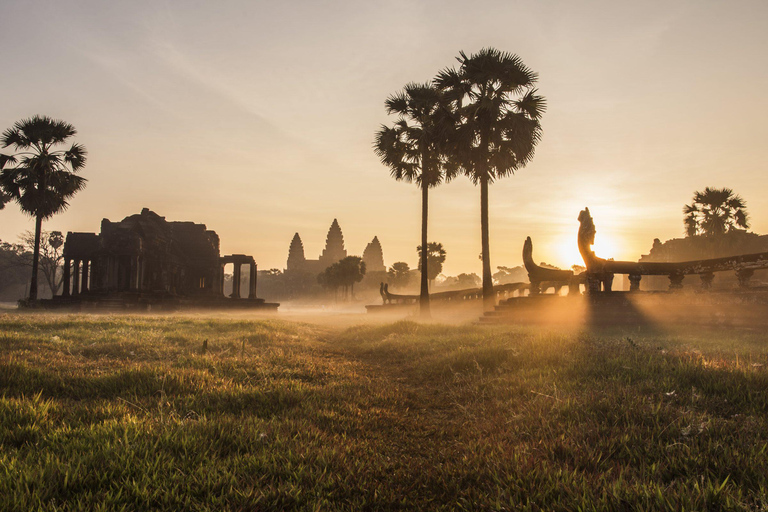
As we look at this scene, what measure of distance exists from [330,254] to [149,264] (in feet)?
308

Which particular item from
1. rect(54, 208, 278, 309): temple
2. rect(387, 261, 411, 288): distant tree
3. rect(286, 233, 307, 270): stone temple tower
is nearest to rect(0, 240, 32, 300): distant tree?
rect(54, 208, 278, 309): temple

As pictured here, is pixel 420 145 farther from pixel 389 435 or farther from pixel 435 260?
pixel 435 260

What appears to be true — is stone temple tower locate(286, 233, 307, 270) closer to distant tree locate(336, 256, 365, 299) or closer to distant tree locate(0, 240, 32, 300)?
distant tree locate(336, 256, 365, 299)

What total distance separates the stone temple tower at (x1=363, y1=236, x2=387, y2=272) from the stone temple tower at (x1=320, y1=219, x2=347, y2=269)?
1103 centimetres

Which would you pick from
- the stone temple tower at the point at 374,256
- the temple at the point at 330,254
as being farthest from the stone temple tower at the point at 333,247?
the stone temple tower at the point at 374,256

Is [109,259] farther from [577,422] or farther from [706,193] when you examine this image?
[706,193]

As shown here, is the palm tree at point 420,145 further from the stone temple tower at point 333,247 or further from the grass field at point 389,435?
the stone temple tower at point 333,247


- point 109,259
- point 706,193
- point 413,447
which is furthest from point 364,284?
point 413,447

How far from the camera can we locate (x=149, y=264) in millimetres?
36281

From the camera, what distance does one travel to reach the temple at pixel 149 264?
108 feet

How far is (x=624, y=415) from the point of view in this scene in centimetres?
377

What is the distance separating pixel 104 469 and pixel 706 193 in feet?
135

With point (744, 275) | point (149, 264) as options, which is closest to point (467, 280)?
point (149, 264)

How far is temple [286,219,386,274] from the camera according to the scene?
12325cm
